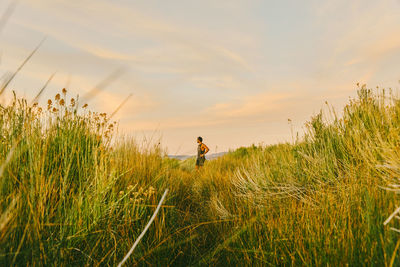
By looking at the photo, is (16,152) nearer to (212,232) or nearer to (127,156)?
(127,156)

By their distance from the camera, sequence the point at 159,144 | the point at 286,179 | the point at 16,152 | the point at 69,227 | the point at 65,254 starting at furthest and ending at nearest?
the point at 159,144 < the point at 286,179 < the point at 16,152 < the point at 69,227 < the point at 65,254

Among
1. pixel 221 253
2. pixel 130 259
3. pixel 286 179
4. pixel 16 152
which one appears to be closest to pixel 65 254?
pixel 130 259

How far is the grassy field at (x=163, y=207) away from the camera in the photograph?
164 centimetres

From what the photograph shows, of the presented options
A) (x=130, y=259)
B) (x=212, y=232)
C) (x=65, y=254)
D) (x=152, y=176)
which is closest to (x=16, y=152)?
(x=65, y=254)

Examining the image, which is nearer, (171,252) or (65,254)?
(65,254)

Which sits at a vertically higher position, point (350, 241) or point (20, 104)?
point (20, 104)

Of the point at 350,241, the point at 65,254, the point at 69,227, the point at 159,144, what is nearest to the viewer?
the point at 350,241

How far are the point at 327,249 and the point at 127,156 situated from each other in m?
3.45

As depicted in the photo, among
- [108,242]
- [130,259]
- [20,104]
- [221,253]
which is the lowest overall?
[221,253]

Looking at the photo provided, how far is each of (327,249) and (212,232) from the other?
200 centimetres

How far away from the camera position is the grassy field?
1.64m

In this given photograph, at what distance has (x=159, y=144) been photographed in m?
4.78

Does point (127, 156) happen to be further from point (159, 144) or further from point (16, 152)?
point (16, 152)

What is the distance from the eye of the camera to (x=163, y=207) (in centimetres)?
319
